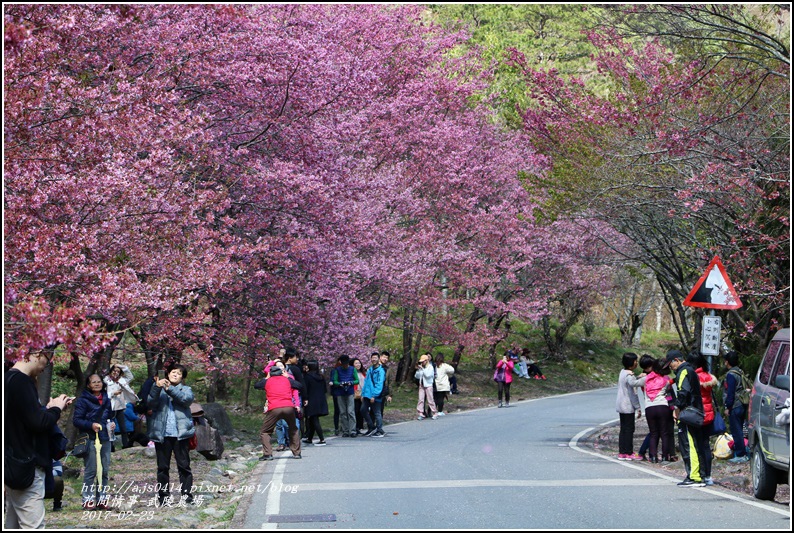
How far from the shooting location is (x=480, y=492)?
40.1 ft

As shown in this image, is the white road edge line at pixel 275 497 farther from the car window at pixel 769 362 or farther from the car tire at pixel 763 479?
the car window at pixel 769 362

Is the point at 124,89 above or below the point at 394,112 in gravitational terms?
below

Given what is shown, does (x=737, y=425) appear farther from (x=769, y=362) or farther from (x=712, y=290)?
(x=769, y=362)

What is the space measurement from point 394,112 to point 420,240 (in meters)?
4.33

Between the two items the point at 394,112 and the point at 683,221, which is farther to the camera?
the point at 394,112

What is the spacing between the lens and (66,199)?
12.7 m

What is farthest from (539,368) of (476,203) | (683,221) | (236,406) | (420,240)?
(683,221)

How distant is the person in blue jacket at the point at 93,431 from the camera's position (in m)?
11.7

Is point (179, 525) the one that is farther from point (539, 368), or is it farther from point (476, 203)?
point (539, 368)

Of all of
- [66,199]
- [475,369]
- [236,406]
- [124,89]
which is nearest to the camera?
[66,199]

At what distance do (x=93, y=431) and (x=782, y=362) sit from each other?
819 centimetres

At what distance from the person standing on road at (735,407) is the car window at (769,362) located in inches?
130

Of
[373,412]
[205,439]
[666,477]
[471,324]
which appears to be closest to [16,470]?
[205,439]

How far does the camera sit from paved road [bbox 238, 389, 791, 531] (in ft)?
32.8
